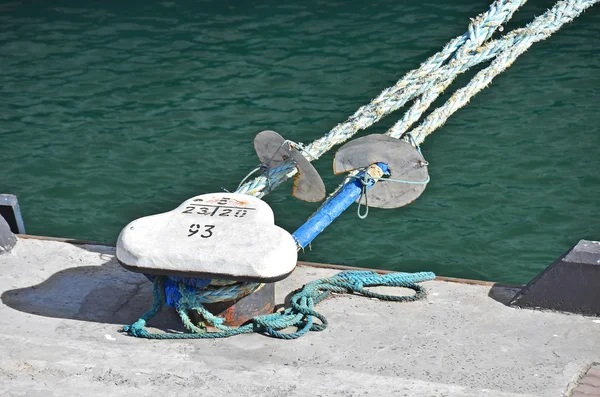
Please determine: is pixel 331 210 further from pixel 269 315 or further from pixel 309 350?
pixel 309 350

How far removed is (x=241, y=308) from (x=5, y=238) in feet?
5.50

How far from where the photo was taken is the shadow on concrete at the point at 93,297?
4848mm

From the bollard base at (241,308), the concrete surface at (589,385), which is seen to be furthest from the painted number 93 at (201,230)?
the concrete surface at (589,385)

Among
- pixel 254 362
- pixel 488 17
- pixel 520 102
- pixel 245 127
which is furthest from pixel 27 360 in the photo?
pixel 520 102

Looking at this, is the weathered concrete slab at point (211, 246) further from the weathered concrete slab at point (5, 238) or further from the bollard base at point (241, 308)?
the weathered concrete slab at point (5, 238)

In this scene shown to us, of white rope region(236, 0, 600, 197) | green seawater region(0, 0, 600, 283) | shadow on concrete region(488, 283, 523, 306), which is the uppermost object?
white rope region(236, 0, 600, 197)

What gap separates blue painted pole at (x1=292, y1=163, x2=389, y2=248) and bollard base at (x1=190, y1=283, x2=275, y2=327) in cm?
35

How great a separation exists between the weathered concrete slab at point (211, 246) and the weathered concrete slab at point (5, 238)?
1.36 meters

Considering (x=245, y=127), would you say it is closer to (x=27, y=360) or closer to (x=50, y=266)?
(x=50, y=266)

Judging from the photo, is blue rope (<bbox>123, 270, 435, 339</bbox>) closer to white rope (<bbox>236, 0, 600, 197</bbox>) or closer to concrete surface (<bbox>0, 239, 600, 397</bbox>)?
concrete surface (<bbox>0, 239, 600, 397</bbox>)

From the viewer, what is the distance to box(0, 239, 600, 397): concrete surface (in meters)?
4.12

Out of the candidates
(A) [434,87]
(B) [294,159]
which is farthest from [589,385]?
(A) [434,87]

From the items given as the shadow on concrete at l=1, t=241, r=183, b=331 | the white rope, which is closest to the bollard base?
the shadow on concrete at l=1, t=241, r=183, b=331

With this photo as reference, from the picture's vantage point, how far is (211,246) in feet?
14.2
